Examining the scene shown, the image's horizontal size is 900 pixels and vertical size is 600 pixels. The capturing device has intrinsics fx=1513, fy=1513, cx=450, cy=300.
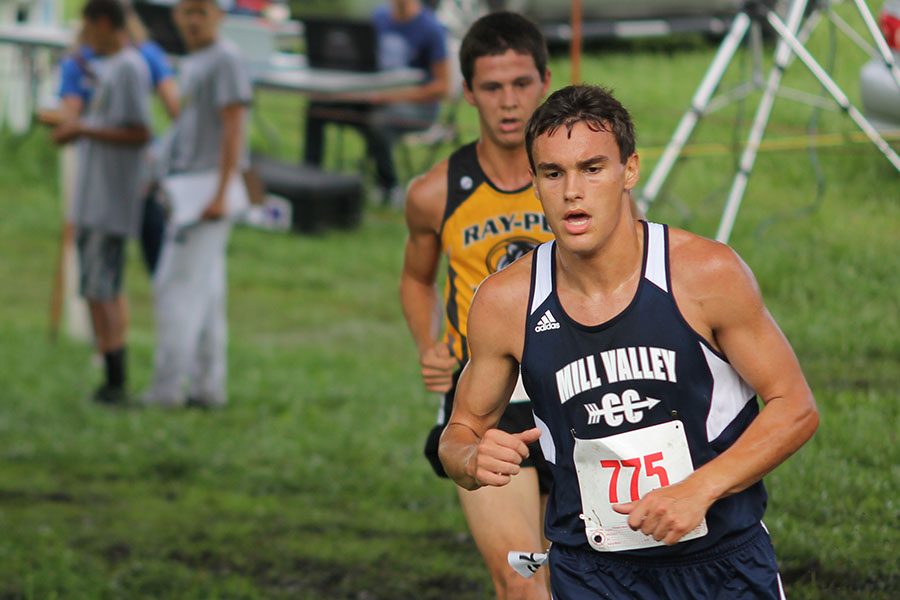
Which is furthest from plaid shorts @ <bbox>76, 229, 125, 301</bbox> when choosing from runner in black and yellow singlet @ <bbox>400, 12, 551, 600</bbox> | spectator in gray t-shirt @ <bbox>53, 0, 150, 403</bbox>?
runner in black and yellow singlet @ <bbox>400, 12, 551, 600</bbox>

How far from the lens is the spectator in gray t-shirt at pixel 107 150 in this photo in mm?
9586

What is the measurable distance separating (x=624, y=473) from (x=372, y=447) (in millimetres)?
5216

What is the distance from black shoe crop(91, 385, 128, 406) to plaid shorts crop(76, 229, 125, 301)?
618 mm

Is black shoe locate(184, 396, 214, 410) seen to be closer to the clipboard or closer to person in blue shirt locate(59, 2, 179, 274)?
the clipboard

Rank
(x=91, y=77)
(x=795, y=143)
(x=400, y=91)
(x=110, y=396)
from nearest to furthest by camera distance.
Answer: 1. (x=795, y=143)
2. (x=91, y=77)
3. (x=110, y=396)
4. (x=400, y=91)

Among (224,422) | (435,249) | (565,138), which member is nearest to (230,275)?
(224,422)

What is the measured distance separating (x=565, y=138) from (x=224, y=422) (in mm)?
6339

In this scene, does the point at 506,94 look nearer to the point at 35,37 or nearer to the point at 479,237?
the point at 479,237

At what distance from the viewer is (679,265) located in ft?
11.4

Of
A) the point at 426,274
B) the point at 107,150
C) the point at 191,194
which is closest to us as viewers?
the point at 426,274

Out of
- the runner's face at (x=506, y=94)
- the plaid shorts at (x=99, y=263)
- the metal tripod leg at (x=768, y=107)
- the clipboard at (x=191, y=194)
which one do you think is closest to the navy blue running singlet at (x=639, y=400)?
the runner's face at (x=506, y=94)

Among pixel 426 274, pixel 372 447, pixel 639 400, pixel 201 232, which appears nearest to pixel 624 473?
pixel 639 400

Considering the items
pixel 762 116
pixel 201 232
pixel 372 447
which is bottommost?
→ pixel 372 447

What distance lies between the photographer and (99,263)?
9.91m
